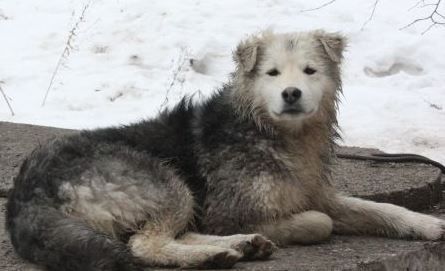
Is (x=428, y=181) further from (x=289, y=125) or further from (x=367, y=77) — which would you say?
(x=367, y=77)

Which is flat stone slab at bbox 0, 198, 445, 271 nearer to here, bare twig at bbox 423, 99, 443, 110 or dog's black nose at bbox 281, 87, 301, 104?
dog's black nose at bbox 281, 87, 301, 104

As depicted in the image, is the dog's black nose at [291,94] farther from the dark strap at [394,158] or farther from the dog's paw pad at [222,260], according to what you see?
the dark strap at [394,158]

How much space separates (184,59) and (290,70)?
602cm

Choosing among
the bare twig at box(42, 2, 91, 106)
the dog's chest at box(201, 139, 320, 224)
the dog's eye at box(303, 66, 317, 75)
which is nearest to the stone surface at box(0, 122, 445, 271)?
the dog's chest at box(201, 139, 320, 224)

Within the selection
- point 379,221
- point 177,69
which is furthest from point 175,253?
point 177,69

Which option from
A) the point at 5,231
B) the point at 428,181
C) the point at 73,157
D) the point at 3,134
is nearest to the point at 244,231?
the point at 73,157

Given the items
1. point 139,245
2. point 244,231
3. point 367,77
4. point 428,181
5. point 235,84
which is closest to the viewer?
point 139,245

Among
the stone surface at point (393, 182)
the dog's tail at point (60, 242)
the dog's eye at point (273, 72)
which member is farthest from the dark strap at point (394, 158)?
the dog's tail at point (60, 242)

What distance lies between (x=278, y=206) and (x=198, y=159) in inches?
23.7

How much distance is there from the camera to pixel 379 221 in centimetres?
591

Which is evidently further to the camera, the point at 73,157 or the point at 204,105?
the point at 204,105

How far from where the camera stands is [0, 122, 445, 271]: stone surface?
5074mm

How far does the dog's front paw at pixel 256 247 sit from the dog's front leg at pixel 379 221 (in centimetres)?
96

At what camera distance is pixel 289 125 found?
570cm
